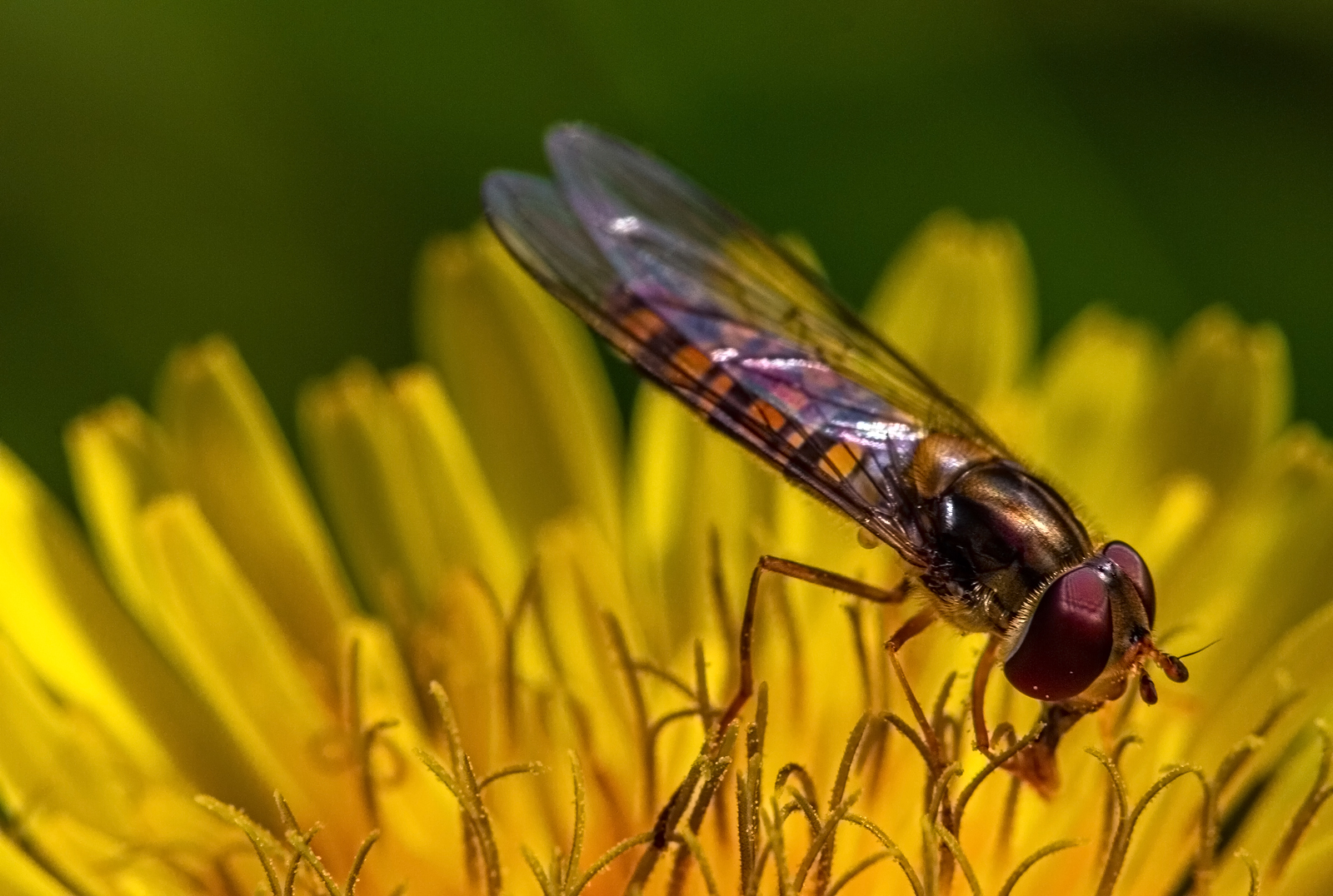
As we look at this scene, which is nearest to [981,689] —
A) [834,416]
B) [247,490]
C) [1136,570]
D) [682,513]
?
[1136,570]

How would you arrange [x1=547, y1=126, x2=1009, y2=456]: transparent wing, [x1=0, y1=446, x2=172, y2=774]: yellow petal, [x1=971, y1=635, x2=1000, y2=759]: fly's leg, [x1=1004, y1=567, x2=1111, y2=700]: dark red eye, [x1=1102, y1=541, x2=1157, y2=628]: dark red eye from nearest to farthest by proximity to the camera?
1. [x1=1004, y1=567, x2=1111, y2=700]: dark red eye
2. [x1=1102, y1=541, x2=1157, y2=628]: dark red eye
3. [x1=971, y1=635, x2=1000, y2=759]: fly's leg
4. [x1=547, y1=126, x2=1009, y2=456]: transparent wing
5. [x1=0, y1=446, x2=172, y2=774]: yellow petal

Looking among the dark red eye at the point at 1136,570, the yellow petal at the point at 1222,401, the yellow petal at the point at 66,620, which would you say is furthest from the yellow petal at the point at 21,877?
the yellow petal at the point at 1222,401

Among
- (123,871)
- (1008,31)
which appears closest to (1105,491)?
(1008,31)

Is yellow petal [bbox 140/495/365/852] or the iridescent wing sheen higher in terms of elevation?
the iridescent wing sheen

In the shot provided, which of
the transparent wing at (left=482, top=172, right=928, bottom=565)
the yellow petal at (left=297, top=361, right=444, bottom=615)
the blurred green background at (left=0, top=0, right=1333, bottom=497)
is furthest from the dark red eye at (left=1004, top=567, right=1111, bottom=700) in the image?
the blurred green background at (left=0, top=0, right=1333, bottom=497)

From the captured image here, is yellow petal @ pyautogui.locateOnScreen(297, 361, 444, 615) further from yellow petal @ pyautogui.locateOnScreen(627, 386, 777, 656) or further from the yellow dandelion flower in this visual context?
yellow petal @ pyautogui.locateOnScreen(627, 386, 777, 656)

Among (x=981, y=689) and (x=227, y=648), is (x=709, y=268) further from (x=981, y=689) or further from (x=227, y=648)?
(x=227, y=648)

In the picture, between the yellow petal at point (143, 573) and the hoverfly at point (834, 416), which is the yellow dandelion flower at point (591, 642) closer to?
the yellow petal at point (143, 573)
